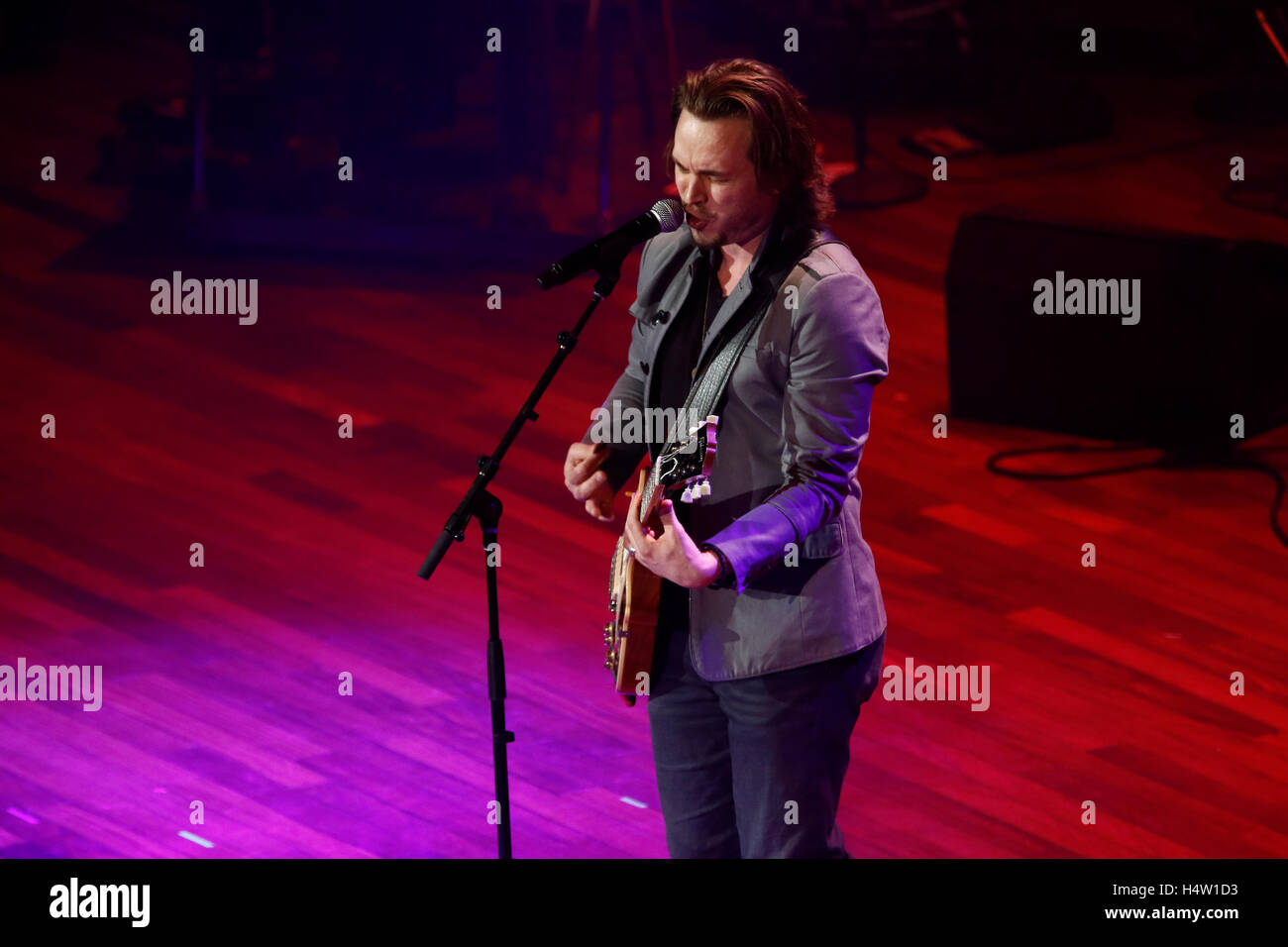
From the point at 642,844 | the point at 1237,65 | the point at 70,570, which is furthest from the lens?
the point at 1237,65

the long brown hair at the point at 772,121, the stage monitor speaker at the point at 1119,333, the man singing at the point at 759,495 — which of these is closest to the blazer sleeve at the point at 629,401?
the man singing at the point at 759,495

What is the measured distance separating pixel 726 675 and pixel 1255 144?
661 cm

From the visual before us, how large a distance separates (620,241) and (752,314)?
0.71 feet

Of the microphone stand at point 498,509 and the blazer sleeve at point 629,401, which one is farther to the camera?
the blazer sleeve at point 629,401

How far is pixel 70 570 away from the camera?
4957 mm

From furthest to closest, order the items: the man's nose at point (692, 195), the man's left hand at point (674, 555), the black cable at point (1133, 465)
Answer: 1. the black cable at point (1133, 465)
2. the man's nose at point (692, 195)
3. the man's left hand at point (674, 555)

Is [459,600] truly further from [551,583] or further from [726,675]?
[726,675]

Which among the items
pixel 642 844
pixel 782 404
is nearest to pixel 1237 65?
pixel 642 844

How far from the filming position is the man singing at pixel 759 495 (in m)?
2.56

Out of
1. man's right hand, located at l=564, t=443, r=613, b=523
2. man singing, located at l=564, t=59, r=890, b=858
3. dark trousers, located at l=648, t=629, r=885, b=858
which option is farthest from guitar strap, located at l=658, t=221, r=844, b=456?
dark trousers, located at l=648, t=629, r=885, b=858

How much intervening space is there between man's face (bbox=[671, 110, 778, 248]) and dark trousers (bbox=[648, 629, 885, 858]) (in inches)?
24.2

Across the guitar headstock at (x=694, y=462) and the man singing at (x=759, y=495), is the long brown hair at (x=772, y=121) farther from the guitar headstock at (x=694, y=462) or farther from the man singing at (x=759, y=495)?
the guitar headstock at (x=694, y=462)

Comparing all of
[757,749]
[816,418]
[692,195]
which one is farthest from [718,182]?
[757,749]

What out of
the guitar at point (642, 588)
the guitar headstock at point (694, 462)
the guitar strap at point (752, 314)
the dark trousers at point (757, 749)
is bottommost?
the dark trousers at point (757, 749)
